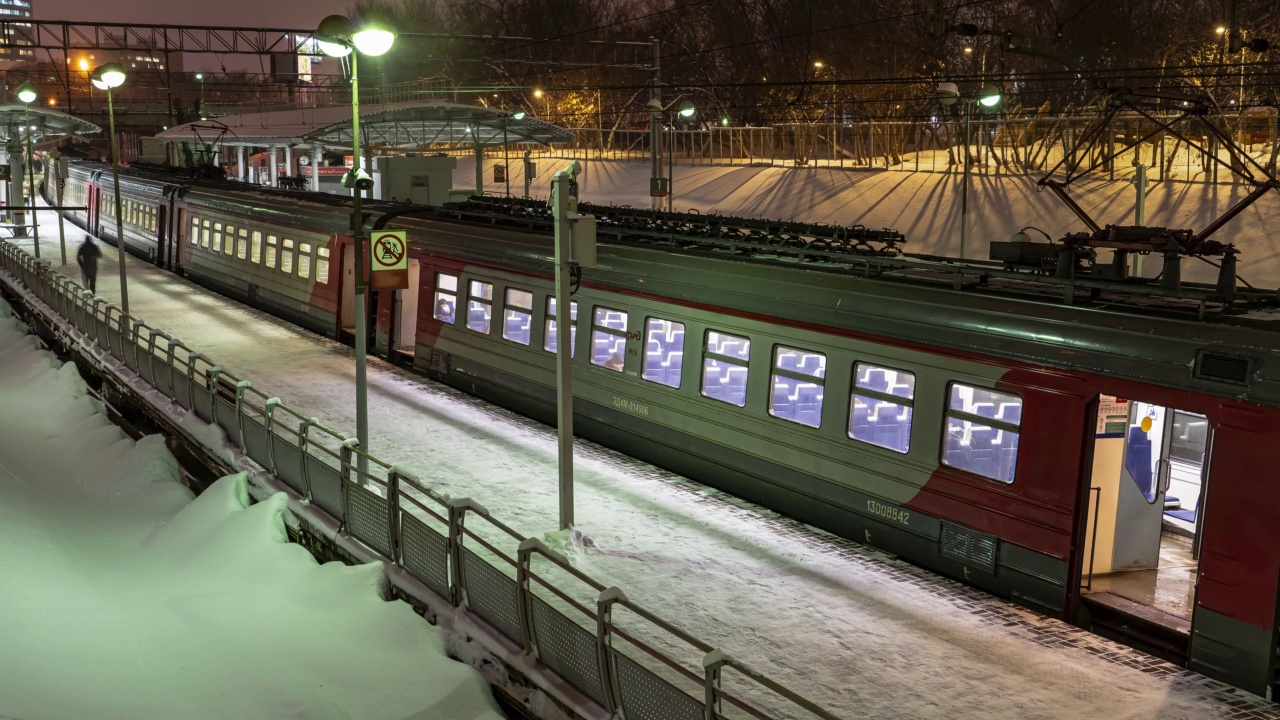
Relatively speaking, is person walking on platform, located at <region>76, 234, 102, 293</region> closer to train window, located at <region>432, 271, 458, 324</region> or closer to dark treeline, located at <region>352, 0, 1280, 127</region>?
dark treeline, located at <region>352, 0, 1280, 127</region>

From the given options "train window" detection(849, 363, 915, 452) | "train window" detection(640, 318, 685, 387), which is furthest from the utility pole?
"train window" detection(849, 363, 915, 452)

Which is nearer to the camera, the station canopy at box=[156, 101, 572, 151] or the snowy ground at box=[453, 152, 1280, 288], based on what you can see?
the snowy ground at box=[453, 152, 1280, 288]

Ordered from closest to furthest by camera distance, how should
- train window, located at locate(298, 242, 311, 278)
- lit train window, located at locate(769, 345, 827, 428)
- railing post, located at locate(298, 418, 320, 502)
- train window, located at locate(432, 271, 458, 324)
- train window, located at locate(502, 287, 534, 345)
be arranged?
1. lit train window, located at locate(769, 345, 827, 428)
2. railing post, located at locate(298, 418, 320, 502)
3. train window, located at locate(502, 287, 534, 345)
4. train window, located at locate(432, 271, 458, 324)
5. train window, located at locate(298, 242, 311, 278)

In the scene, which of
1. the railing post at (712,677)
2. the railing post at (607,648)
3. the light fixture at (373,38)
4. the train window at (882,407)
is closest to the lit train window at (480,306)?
the light fixture at (373,38)

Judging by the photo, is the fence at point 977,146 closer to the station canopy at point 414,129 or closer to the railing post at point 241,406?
the station canopy at point 414,129

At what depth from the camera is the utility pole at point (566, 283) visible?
39.4ft

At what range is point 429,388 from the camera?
20.7 m

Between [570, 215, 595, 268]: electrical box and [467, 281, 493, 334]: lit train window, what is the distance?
23.3 feet

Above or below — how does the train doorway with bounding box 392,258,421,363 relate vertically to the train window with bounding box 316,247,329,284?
below

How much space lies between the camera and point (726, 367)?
14.1 m

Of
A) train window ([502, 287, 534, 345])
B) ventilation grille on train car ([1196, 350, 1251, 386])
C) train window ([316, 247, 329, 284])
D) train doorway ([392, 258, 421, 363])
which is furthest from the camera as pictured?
train window ([316, 247, 329, 284])

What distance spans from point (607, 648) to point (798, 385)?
552cm

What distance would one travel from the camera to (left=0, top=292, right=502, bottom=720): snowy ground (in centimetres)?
952

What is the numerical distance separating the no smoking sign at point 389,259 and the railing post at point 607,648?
761 cm
